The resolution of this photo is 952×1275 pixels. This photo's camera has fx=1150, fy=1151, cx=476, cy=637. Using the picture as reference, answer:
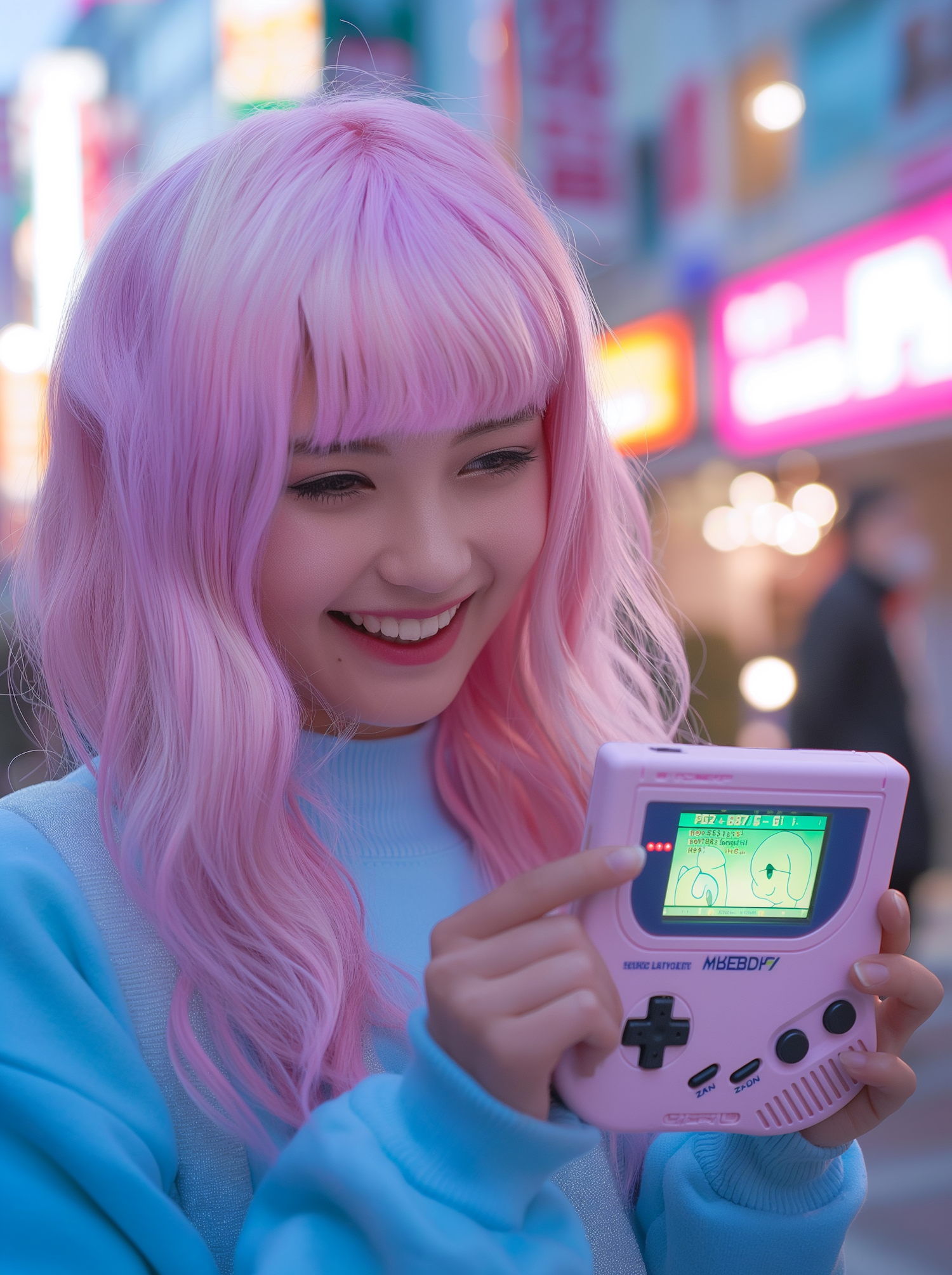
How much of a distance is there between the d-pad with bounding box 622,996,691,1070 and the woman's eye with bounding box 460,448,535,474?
0.49m

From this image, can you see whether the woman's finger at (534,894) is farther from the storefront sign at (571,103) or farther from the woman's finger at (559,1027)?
the storefront sign at (571,103)

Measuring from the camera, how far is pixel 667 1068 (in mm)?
884

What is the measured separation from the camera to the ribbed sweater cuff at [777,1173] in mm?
972

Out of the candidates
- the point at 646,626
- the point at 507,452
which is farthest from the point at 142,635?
the point at 646,626

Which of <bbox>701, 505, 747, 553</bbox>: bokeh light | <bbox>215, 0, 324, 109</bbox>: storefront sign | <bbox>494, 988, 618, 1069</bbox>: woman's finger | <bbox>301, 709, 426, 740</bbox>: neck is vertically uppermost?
<bbox>215, 0, 324, 109</bbox>: storefront sign

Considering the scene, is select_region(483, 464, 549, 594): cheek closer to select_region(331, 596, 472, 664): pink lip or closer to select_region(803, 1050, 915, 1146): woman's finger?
select_region(331, 596, 472, 664): pink lip

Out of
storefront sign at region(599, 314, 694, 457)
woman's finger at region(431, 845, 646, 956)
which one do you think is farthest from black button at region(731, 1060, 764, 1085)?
storefront sign at region(599, 314, 694, 457)

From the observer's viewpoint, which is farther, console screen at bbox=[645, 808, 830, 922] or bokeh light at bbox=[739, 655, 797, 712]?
bokeh light at bbox=[739, 655, 797, 712]

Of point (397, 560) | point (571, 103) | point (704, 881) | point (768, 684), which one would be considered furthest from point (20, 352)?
point (704, 881)

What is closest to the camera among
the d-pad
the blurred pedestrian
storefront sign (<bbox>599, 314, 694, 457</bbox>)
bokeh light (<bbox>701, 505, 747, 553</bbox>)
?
the d-pad

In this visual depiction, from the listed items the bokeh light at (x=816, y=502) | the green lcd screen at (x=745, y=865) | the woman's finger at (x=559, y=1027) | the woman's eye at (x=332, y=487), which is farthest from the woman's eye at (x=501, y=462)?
the bokeh light at (x=816, y=502)

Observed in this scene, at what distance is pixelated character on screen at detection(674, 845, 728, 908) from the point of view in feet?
2.91

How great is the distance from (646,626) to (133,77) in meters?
17.8

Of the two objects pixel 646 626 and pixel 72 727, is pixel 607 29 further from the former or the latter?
pixel 72 727
